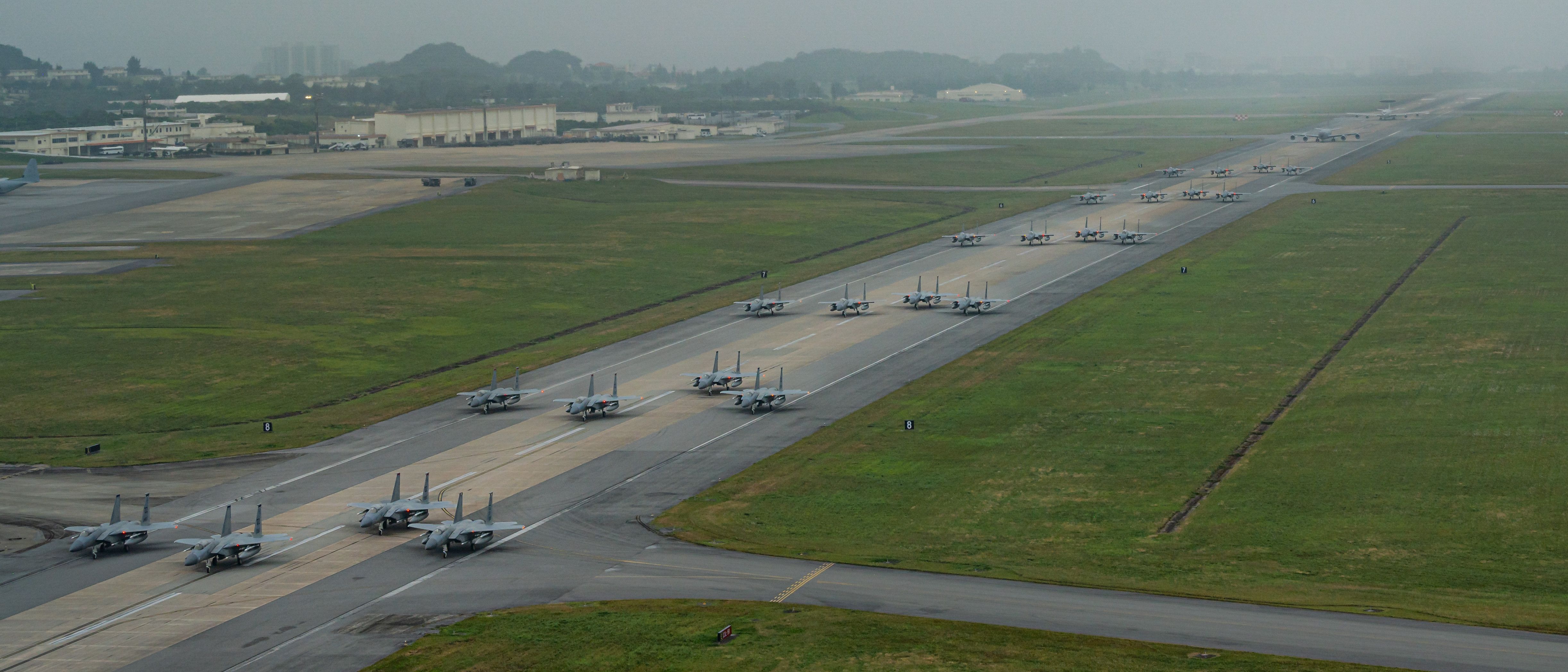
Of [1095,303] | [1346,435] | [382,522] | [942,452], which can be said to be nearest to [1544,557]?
[1346,435]

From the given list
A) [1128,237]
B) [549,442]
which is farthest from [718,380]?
[1128,237]

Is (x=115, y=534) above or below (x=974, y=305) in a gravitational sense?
below

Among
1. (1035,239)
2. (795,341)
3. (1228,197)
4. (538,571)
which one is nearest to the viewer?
(538,571)

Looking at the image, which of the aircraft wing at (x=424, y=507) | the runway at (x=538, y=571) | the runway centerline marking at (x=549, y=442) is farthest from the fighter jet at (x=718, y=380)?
the aircraft wing at (x=424, y=507)

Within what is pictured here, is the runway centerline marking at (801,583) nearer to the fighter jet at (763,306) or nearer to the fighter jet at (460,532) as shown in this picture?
the fighter jet at (460,532)

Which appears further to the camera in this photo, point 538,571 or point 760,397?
point 760,397

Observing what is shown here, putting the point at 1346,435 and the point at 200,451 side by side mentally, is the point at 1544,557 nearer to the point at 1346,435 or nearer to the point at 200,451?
the point at 1346,435

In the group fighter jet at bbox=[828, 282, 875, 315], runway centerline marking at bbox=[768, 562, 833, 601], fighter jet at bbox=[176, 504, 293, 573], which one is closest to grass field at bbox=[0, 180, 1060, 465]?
fighter jet at bbox=[828, 282, 875, 315]

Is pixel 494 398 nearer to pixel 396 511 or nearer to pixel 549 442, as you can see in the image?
pixel 549 442
